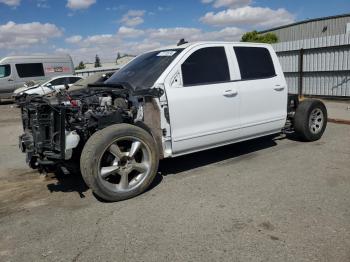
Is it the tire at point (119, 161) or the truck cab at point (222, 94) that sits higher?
the truck cab at point (222, 94)

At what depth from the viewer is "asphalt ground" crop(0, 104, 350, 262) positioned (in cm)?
321

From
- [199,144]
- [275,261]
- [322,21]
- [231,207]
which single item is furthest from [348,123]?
[322,21]

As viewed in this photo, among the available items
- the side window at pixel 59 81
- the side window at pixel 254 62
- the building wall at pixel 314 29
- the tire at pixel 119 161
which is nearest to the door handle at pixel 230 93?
the side window at pixel 254 62

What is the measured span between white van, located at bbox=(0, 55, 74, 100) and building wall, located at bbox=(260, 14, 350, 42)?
22.4 meters

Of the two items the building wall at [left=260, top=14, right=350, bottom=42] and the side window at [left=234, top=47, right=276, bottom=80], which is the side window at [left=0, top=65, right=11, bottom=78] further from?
the building wall at [left=260, top=14, right=350, bottom=42]

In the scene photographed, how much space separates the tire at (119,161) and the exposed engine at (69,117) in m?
0.25

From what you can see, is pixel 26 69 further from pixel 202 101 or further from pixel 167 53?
pixel 202 101

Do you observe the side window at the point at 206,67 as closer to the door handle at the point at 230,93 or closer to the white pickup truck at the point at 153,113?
the white pickup truck at the point at 153,113

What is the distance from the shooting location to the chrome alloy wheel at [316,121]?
682 centimetres

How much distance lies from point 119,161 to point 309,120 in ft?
12.9

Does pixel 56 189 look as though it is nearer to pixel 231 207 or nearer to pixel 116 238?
pixel 116 238

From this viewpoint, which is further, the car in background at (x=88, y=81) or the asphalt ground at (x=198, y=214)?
the car in background at (x=88, y=81)

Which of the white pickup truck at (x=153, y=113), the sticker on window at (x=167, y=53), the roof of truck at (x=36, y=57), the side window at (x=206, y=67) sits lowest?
the white pickup truck at (x=153, y=113)

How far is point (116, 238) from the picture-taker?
3.48 meters
